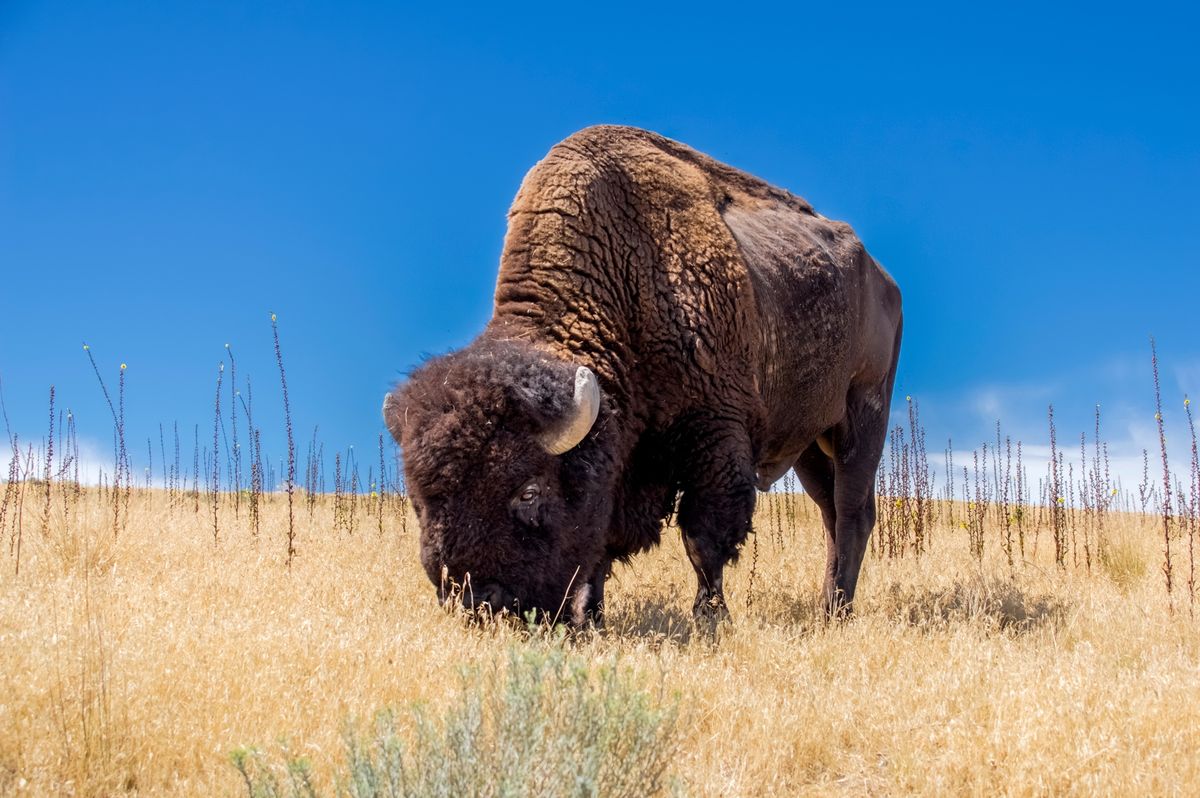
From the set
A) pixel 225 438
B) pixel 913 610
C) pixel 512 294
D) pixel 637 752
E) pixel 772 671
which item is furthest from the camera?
pixel 225 438

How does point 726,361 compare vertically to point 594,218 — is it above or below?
below

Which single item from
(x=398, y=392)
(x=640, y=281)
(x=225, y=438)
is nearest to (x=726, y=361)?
(x=640, y=281)

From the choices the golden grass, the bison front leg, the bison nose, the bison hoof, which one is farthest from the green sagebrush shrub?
the bison front leg

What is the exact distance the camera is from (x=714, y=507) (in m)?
5.96

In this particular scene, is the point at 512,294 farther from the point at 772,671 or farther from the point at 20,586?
the point at 20,586

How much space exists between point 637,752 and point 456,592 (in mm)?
2310

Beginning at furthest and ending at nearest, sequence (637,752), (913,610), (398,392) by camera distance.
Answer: (913,610) < (398,392) < (637,752)

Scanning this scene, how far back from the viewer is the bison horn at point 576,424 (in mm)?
5176

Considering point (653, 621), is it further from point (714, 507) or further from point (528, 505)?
point (528, 505)

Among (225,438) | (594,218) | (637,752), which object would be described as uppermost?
(594,218)

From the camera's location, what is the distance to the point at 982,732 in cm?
384

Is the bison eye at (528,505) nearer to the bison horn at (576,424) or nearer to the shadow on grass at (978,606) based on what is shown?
the bison horn at (576,424)

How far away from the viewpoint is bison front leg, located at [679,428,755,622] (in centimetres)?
596

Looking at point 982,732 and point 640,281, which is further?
point 640,281
